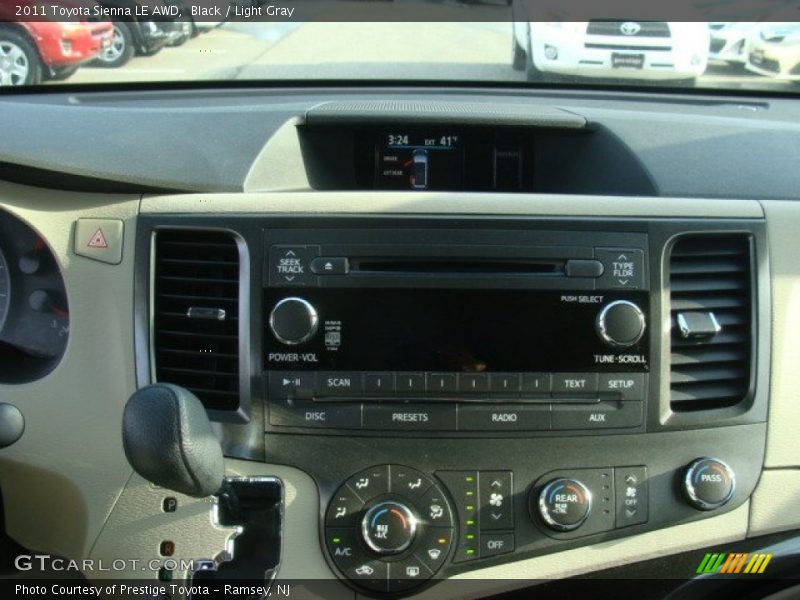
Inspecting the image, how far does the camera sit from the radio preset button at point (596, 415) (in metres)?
2.51

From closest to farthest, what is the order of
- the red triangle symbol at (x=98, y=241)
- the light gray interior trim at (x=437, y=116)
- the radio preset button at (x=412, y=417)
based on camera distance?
the radio preset button at (x=412, y=417) → the red triangle symbol at (x=98, y=241) → the light gray interior trim at (x=437, y=116)

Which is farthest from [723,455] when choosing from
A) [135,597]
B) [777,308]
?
[135,597]

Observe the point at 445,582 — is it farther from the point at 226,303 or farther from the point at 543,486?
the point at 226,303

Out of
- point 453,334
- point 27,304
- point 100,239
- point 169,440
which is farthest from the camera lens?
point 27,304

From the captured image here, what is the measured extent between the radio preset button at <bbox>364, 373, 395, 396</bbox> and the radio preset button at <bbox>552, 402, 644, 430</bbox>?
1.41 ft

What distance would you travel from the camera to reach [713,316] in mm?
2549

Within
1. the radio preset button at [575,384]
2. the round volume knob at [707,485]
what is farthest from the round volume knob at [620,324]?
the round volume knob at [707,485]

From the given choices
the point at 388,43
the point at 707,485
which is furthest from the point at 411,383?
the point at 388,43

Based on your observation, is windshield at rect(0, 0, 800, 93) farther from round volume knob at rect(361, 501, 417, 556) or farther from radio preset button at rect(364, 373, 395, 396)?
round volume knob at rect(361, 501, 417, 556)

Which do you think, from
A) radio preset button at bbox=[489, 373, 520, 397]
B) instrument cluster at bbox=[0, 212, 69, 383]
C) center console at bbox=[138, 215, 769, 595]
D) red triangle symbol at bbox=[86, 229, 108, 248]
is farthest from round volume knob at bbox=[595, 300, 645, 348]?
instrument cluster at bbox=[0, 212, 69, 383]

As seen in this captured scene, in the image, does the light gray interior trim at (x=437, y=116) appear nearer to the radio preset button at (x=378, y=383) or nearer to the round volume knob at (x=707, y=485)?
the radio preset button at (x=378, y=383)

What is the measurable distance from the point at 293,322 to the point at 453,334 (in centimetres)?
41

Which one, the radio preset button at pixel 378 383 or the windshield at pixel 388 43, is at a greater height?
the windshield at pixel 388 43

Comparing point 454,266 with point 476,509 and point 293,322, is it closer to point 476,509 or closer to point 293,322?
point 293,322
